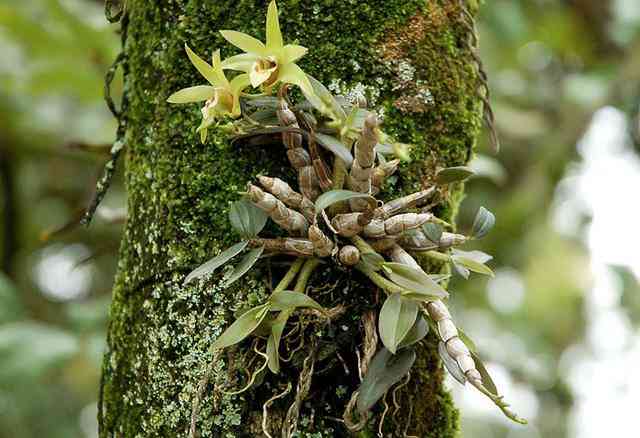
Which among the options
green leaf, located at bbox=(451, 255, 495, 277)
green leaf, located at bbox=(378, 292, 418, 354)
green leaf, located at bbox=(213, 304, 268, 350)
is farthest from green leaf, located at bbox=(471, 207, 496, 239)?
green leaf, located at bbox=(213, 304, 268, 350)

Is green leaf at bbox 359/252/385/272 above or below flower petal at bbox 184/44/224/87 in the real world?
below

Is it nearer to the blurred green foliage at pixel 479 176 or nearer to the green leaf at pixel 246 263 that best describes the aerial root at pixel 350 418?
the green leaf at pixel 246 263

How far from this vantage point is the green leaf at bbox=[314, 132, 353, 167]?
2.35ft

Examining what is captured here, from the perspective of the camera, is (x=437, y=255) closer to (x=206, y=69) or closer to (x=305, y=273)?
(x=305, y=273)

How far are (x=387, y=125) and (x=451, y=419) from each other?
34 centimetres

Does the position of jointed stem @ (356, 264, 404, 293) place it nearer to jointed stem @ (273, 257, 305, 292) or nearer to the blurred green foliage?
jointed stem @ (273, 257, 305, 292)

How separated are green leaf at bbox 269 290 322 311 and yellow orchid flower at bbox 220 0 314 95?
0.63 ft

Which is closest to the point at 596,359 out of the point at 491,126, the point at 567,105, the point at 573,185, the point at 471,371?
the point at 573,185

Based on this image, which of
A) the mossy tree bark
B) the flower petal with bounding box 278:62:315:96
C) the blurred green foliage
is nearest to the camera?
the flower petal with bounding box 278:62:315:96

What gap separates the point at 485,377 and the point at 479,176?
172 centimetres

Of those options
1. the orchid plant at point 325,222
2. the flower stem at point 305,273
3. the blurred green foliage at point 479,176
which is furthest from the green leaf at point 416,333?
the blurred green foliage at point 479,176

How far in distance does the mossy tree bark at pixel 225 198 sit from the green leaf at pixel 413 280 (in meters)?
0.06

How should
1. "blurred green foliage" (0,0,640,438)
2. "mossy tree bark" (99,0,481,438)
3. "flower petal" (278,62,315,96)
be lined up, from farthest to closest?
"blurred green foliage" (0,0,640,438) → "mossy tree bark" (99,0,481,438) → "flower petal" (278,62,315,96)

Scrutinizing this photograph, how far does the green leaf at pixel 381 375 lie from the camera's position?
713 millimetres
